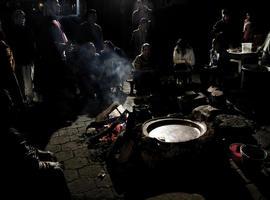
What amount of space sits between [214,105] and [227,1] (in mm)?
10340

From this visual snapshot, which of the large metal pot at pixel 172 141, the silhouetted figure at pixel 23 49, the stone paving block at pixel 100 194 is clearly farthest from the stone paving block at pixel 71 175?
the silhouetted figure at pixel 23 49

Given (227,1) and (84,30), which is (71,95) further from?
(227,1)

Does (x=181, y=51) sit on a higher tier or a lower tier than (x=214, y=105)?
higher

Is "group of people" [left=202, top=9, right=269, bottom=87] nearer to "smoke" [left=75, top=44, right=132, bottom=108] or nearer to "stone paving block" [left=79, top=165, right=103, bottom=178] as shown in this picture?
"smoke" [left=75, top=44, right=132, bottom=108]

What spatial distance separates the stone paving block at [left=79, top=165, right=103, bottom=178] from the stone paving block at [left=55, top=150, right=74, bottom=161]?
0.73 m

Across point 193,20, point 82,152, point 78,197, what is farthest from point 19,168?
point 193,20

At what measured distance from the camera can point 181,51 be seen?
11688mm

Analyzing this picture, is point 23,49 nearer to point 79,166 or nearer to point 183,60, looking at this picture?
point 79,166

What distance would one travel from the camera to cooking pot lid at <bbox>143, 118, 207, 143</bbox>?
20.5 ft

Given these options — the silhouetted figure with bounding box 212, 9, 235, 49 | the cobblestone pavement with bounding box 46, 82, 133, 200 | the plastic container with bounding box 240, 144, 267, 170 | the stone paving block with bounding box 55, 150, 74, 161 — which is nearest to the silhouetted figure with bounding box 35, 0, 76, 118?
the cobblestone pavement with bounding box 46, 82, 133, 200

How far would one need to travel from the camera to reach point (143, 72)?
10984 mm

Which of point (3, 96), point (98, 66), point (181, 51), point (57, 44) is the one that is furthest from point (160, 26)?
point (3, 96)

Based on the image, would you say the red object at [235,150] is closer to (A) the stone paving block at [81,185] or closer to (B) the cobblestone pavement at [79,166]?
(B) the cobblestone pavement at [79,166]

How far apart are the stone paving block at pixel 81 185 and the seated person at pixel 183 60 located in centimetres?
653
